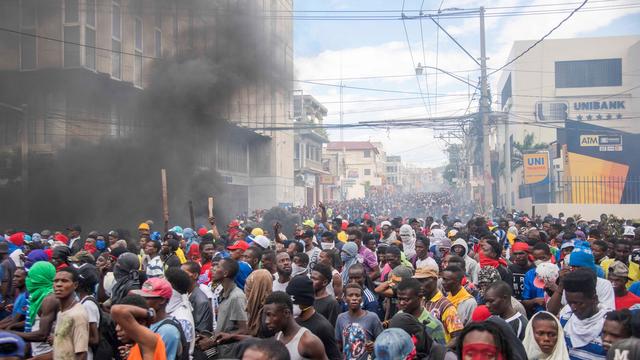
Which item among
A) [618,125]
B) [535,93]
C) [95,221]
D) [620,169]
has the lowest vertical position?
[95,221]

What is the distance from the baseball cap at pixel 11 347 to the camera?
2.93 meters

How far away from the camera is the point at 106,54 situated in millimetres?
17656

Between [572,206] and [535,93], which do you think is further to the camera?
[535,93]

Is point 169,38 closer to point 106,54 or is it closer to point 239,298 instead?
point 106,54

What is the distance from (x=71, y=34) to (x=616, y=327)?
57.2 ft

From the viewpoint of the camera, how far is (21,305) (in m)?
4.93

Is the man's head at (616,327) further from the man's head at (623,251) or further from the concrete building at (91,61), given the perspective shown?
the concrete building at (91,61)

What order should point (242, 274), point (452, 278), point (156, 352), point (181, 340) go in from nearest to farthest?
point (156, 352), point (181, 340), point (452, 278), point (242, 274)

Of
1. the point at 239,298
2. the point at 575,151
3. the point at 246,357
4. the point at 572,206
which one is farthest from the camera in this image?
the point at 575,151

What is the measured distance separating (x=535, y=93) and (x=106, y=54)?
2755 cm

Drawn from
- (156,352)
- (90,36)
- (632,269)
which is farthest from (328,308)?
(90,36)

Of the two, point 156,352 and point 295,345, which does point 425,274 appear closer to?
point 295,345

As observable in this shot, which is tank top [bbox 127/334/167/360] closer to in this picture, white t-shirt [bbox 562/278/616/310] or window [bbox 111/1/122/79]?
white t-shirt [bbox 562/278/616/310]

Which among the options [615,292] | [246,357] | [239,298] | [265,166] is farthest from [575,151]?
[246,357]
